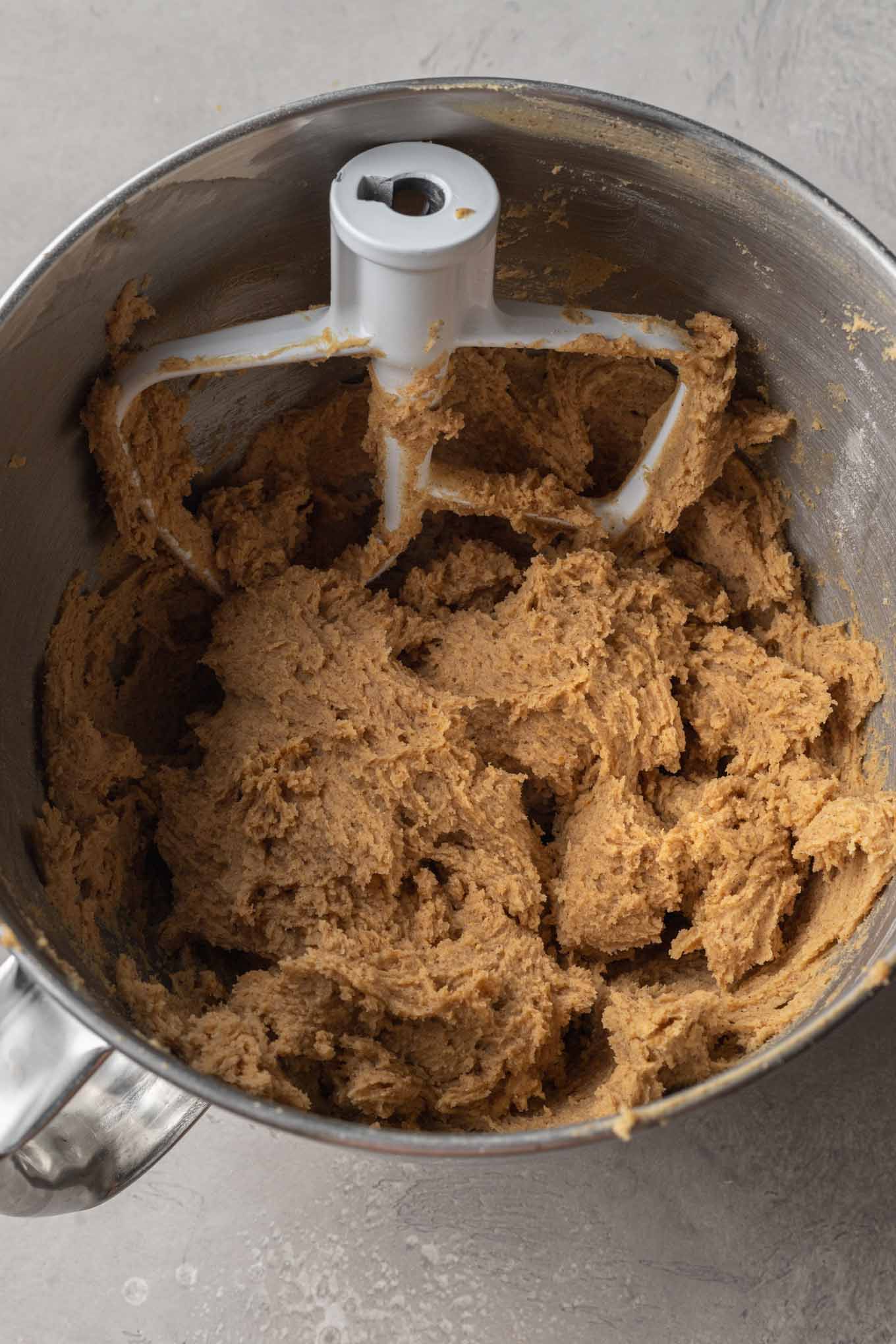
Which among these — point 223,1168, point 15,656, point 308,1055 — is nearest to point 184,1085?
point 308,1055

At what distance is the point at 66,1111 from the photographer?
41.2 inches

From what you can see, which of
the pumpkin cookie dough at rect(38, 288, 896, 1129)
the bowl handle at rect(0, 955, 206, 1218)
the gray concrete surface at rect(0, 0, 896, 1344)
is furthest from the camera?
the gray concrete surface at rect(0, 0, 896, 1344)

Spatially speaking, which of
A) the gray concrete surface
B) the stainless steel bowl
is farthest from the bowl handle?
the gray concrete surface

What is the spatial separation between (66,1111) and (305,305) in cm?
92

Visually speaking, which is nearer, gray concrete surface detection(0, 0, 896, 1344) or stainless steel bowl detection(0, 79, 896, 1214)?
stainless steel bowl detection(0, 79, 896, 1214)

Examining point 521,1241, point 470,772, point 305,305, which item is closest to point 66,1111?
point 470,772

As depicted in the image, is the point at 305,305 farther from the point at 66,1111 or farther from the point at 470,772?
the point at 66,1111

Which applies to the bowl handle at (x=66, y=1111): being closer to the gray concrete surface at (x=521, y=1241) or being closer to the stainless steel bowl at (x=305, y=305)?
the stainless steel bowl at (x=305, y=305)

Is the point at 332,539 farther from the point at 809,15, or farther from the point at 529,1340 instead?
the point at 809,15

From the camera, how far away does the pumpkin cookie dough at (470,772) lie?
3.97ft

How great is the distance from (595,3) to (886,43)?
49 centimetres

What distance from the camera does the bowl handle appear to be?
0.96 m

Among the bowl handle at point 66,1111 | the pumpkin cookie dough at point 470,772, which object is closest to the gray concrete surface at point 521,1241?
the pumpkin cookie dough at point 470,772

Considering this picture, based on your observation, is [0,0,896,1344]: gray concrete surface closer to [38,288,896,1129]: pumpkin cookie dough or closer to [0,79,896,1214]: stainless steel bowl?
[38,288,896,1129]: pumpkin cookie dough
